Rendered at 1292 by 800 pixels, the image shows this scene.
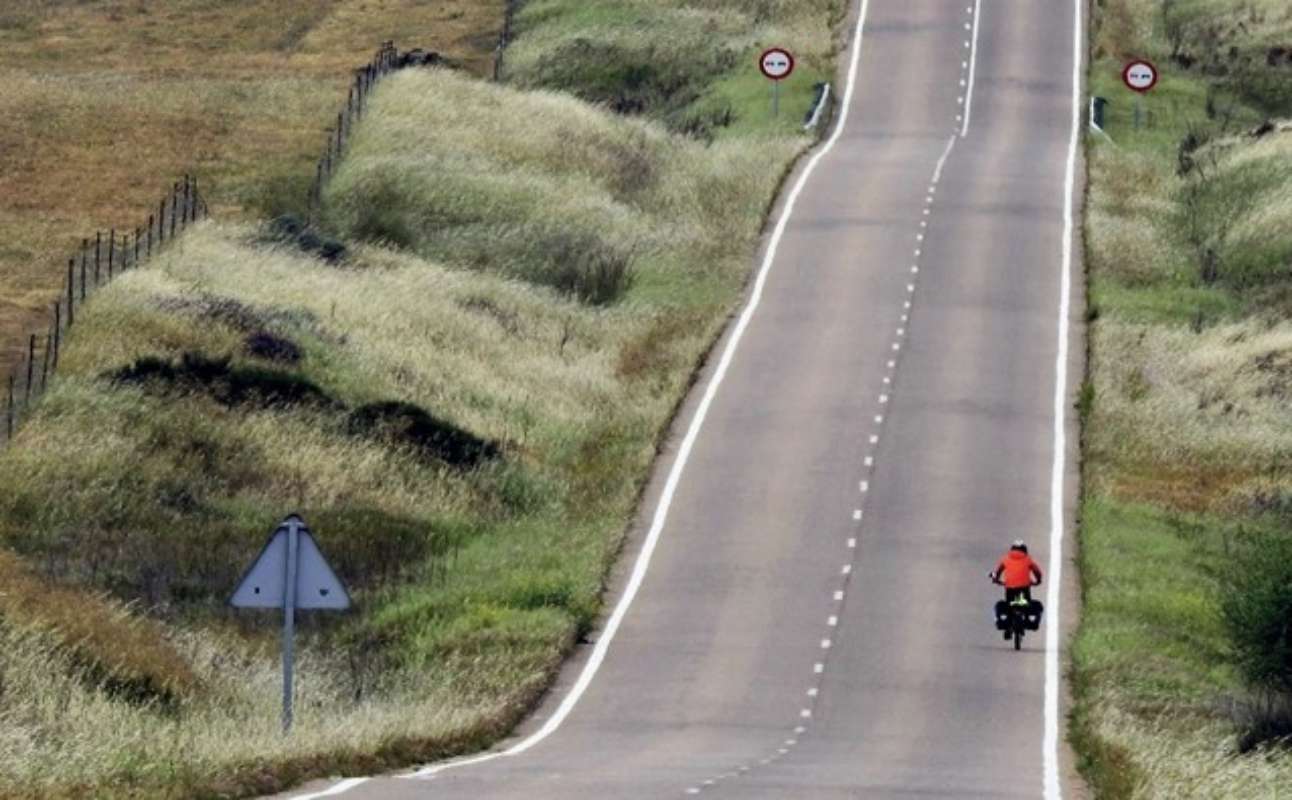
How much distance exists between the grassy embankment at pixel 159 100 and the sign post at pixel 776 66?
34.2ft

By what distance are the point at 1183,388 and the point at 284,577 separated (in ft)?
100

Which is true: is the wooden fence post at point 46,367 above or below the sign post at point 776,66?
below

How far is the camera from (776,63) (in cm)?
7838

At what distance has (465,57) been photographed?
8806cm

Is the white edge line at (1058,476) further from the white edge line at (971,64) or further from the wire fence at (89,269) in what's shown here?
the wire fence at (89,269)

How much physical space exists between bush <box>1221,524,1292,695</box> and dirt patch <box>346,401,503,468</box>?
1283cm

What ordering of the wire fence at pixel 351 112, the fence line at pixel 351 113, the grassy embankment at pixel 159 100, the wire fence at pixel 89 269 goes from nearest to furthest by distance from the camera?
the wire fence at pixel 89 269 → the grassy embankment at pixel 159 100 → the fence line at pixel 351 113 → the wire fence at pixel 351 112

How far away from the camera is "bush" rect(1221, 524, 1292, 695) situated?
36219 millimetres

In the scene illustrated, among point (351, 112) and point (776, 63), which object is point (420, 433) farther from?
point (776, 63)

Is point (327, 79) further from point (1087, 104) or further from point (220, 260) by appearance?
point (220, 260)

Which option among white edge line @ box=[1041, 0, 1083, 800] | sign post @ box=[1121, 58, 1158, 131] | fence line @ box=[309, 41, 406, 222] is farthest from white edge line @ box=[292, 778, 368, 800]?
sign post @ box=[1121, 58, 1158, 131]

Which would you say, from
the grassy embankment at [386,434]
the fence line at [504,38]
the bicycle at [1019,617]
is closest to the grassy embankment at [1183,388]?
the bicycle at [1019,617]

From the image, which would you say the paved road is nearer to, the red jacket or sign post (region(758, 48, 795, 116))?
the red jacket

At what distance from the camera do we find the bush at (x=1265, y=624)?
36.2m
